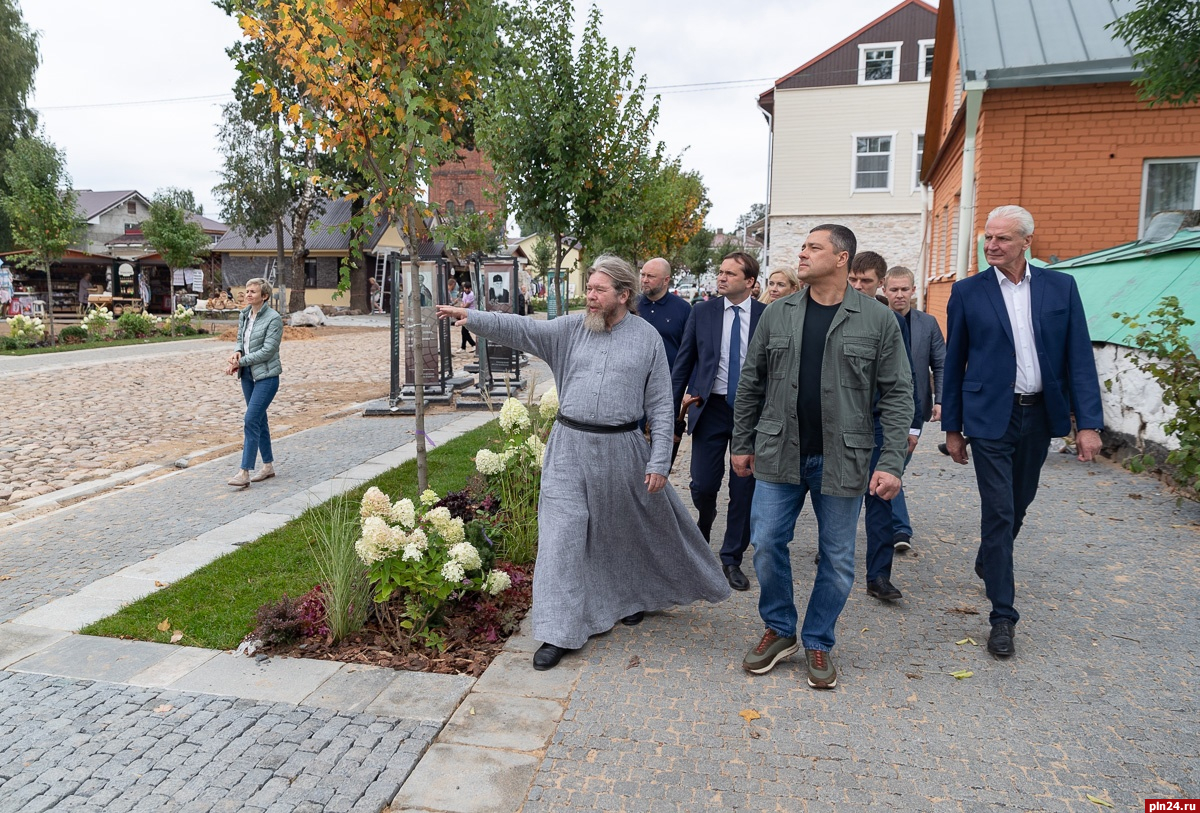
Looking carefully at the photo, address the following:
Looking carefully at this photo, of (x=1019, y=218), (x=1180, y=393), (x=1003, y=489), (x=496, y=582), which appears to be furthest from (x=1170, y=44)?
(x=496, y=582)

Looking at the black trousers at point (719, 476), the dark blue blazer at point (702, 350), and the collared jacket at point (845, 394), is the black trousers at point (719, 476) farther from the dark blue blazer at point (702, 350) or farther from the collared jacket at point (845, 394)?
the collared jacket at point (845, 394)

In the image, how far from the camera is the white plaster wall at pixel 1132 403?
7.48 metres

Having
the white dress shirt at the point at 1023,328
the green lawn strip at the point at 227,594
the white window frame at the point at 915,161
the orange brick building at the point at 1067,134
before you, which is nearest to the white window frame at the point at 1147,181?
the orange brick building at the point at 1067,134

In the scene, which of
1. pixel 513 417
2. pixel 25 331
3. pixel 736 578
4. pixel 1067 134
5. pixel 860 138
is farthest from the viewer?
pixel 860 138

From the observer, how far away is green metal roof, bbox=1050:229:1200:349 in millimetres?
7688

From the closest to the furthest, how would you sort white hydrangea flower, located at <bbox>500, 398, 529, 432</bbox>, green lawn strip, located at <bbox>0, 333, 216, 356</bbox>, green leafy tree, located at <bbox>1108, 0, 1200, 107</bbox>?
white hydrangea flower, located at <bbox>500, 398, 529, 432</bbox>
green leafy tree, located at <bbox>1108, 0, 1200, 107</bbox>
green lawn strip, located at <bbox>0, 333, 216, 356</bbox>

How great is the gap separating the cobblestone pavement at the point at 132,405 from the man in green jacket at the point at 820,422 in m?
7.03

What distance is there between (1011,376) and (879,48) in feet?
93.0

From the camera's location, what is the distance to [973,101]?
452 inches

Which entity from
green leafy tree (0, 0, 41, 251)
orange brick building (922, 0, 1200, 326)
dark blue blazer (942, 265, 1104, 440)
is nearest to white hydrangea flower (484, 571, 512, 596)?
dark blue blazer (942, 265, 1104, 440)

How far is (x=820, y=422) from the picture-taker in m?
3.72

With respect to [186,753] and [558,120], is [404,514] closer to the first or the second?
[186,753]

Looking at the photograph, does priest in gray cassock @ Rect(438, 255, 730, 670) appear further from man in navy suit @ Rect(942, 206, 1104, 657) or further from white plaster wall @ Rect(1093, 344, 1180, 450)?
white plaster wall @ Rect(1093, 344, 1180, 450)

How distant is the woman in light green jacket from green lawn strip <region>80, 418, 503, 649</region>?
152 centimetres
